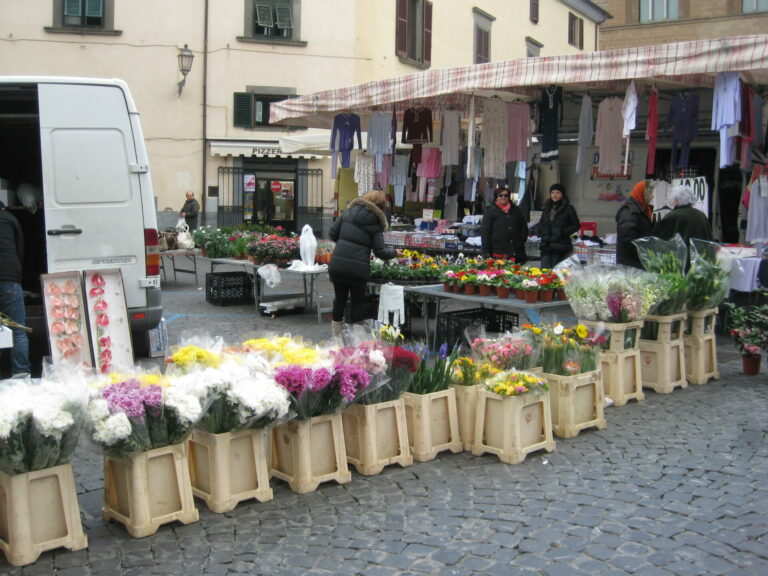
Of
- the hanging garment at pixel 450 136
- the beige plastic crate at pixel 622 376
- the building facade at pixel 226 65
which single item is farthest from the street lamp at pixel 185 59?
the beige plastic crate at pixel 622 376

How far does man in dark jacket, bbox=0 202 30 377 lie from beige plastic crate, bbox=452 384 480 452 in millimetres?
3520

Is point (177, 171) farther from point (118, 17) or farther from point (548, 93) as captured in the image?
point (548, 93)

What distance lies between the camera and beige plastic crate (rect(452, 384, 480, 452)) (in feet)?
17.7

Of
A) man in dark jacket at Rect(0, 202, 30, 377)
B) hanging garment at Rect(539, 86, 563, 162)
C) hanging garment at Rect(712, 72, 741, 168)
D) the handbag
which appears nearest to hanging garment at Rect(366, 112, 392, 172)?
hanging garment at Rect(539, 86, 563, 162)

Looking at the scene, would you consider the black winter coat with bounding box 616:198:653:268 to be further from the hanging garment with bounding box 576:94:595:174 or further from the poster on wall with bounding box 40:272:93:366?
the poster on wall with bounding box 40:272:93:366

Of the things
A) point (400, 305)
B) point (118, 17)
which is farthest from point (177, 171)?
point (400, 305)

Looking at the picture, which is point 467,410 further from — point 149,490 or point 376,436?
point 149,490

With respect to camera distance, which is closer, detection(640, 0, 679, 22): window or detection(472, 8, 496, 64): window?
detection(472, 8, 496, 64): window

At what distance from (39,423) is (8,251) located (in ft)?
11.4

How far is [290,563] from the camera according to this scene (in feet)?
12.6

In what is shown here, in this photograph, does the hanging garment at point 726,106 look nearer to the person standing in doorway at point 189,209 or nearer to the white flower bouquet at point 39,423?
the white flower bouquet at point 39,423

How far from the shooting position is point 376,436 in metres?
5.04

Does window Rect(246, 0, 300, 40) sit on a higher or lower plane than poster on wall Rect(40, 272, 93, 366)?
higher

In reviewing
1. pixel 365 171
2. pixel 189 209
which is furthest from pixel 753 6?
pixel 365 171
